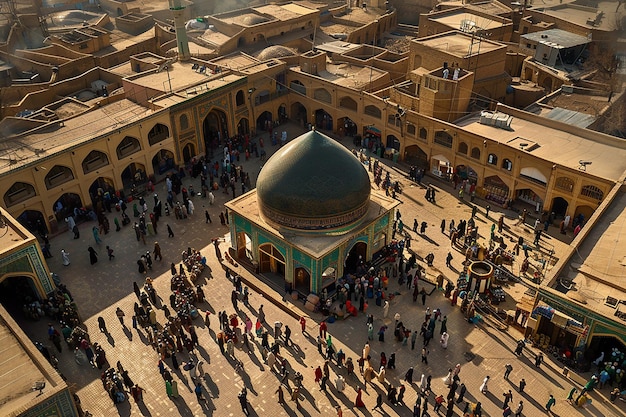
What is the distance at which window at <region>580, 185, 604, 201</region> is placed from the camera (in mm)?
28281

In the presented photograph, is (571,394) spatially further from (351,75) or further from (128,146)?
(351,75)

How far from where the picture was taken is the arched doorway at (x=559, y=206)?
3060 cm

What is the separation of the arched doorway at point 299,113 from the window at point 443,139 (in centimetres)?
1115

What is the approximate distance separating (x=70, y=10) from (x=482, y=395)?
56589mm

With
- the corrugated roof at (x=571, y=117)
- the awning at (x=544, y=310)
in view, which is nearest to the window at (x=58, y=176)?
the awning at (x=544, y=310)

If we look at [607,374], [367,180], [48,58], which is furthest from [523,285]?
[48,58]

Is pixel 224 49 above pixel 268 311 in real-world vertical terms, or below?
above

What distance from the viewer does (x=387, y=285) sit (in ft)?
85.6

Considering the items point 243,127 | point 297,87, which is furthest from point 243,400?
point 297,87

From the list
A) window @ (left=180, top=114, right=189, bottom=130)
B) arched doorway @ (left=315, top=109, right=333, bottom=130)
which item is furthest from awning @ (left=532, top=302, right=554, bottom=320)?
window @ (left=180, top=114, right=189, bottom=130)

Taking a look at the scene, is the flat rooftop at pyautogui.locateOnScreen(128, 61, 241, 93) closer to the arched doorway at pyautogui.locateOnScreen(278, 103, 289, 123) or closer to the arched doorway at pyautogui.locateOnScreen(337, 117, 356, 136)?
the arched doorway at pyautogui.locateOnScreen(278, 103, 289, 123)

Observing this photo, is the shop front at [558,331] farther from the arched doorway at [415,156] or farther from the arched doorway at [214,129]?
the arched doorway at [214,129]

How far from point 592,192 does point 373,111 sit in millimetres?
14739

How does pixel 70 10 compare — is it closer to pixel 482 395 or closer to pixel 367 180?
pixel 367 180
